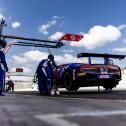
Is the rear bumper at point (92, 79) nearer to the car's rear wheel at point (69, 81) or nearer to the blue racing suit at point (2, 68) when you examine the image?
the car's rear wheel at point (69, 81)

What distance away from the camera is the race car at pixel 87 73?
52.1 feet

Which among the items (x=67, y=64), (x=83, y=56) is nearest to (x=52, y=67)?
(x=67, y=64)

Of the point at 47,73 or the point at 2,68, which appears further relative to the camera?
the point at 47,73

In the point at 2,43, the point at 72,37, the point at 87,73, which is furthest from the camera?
the point at 72,37

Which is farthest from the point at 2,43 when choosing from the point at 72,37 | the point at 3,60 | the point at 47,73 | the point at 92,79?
the point at 72,37

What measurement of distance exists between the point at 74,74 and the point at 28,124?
11.6 meters

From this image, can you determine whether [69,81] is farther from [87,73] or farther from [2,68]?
[2,68]

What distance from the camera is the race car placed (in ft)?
52.1

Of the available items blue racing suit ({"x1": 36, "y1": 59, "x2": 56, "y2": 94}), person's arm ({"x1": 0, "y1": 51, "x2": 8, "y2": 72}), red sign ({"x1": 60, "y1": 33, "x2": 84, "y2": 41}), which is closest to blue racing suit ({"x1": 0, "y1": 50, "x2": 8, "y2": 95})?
person's arm ({"x1": 0, "y1": 51, "x2": 8, "y2": 72})

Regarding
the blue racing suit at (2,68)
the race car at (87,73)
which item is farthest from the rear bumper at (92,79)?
the blue racing suit at (2,68)

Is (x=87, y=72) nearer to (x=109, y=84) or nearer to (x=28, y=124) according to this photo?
(x=109, y=84)

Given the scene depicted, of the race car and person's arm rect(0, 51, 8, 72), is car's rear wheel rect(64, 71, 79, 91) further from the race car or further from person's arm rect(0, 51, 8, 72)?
person's arm rect(0, 51, 8, 72)

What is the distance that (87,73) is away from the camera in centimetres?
1595

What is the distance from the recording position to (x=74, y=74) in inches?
623
